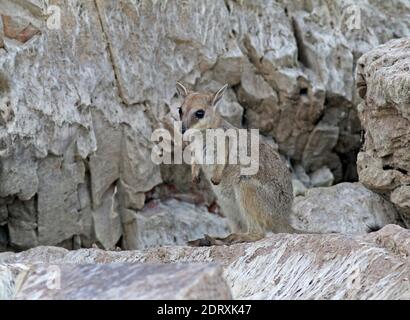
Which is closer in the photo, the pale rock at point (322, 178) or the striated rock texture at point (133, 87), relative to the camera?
the striated rock texture at point (133, 87)

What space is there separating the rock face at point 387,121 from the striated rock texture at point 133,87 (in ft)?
7.26

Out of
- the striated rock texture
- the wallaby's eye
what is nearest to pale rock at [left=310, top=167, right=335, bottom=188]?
the striated rock texture

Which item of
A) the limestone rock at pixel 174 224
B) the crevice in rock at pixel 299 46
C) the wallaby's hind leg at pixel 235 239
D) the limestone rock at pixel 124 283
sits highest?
the crevice in rock at pixel 299 46

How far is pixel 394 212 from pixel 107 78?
402cm

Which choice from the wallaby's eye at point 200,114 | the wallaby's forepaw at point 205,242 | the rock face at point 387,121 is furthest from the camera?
the rock face at point 387,121

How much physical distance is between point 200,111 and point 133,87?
1941 mm

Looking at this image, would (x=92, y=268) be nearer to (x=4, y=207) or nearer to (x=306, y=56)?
(x=4, y=207)

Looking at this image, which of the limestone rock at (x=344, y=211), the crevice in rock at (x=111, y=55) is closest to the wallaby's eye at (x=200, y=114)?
the crevice in rock at (x=111, y=55)

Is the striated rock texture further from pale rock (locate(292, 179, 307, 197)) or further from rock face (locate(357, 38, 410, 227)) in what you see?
rock face (locate(357, 38, 410, 227))

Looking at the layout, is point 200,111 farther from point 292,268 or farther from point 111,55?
point 292,268

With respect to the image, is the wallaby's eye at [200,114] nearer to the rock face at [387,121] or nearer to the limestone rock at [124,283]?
the rock face at [387,121]

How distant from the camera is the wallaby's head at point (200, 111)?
9438mm

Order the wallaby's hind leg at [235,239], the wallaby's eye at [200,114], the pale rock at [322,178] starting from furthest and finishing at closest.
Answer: the pale rock at [322,178]
the wallaby's eye at [200,114]
the wallaby's hind leg at [235,239]

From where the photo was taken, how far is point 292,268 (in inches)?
279
